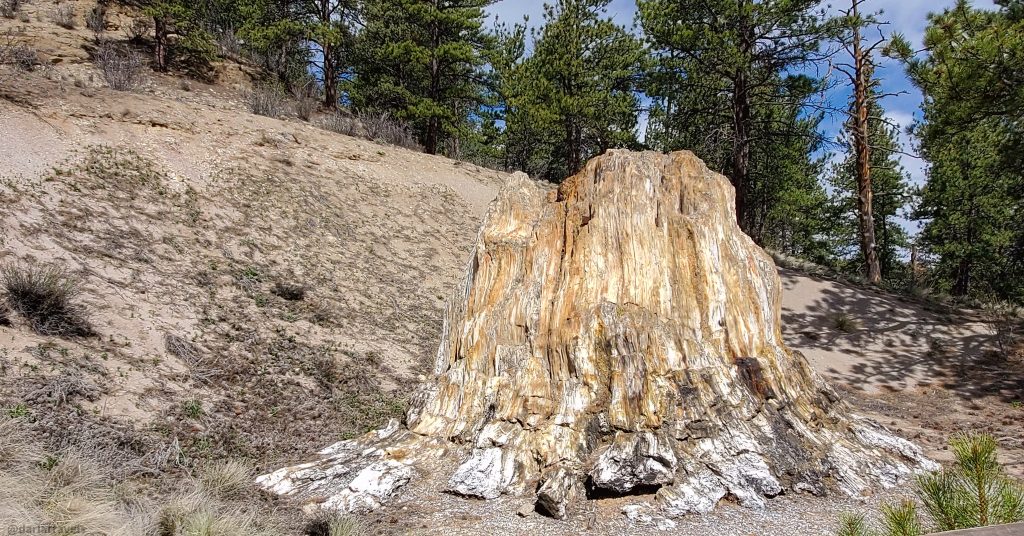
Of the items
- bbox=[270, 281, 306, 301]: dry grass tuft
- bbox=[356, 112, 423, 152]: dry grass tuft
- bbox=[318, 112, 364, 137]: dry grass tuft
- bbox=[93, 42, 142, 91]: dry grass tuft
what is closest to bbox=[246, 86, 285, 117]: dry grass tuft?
bbox=[318, 112, 364, 137]: dry grass tuft

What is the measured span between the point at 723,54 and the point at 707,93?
154 centimetres

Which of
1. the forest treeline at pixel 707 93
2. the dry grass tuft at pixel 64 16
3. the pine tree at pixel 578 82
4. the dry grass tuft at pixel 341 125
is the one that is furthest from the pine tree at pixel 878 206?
the dry grass tuft at pixel 64 16

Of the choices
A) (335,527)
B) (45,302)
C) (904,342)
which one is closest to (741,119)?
(904,342)

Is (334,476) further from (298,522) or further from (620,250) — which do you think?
(620,250)

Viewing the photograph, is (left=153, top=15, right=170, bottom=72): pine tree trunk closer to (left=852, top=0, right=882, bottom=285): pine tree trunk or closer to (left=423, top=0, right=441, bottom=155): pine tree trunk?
(left=423, top=0, right=441, bottom=155): pine tree trunk

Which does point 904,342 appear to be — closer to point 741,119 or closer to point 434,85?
point 741,119

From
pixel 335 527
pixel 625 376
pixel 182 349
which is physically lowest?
pixel 335 527

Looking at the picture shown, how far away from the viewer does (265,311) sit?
8.29 metres

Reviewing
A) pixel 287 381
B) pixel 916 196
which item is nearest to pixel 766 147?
pixel 916 196

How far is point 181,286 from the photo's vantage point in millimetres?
7902

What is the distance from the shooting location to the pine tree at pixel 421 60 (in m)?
19.1

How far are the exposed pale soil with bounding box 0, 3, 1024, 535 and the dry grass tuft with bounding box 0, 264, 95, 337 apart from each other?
18 centimetres

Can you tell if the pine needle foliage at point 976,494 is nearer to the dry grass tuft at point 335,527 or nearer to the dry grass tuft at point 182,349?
the dry grass tuft at point 335,527

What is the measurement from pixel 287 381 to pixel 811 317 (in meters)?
11.1
